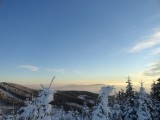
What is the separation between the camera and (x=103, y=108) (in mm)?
21219

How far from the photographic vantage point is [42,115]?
17.7m

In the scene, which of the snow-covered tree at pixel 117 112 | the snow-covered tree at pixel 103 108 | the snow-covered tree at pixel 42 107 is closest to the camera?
the snow-covered tree at pixel 42 107

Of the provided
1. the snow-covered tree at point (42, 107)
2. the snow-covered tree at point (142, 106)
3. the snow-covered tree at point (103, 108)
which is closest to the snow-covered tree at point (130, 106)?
the snow-covered tree at point (142, 106)

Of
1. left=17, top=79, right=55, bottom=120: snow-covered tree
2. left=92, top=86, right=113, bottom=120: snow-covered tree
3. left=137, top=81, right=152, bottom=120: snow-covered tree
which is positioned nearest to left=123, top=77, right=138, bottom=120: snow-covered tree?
left=137, top=81, right=152, bottom=120: snow-covered tree

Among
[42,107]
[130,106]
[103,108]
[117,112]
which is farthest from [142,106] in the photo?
[42,107]

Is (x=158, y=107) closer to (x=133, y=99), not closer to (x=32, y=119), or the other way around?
(x=133, y=99)

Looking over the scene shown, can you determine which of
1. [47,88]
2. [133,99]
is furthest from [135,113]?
[47,88]

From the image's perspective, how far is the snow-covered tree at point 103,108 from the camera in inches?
829

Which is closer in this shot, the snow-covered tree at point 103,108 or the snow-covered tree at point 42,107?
the snow-covered tree at point 42,107

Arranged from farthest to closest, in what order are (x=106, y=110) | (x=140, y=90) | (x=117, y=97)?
(x=117, y=97)
(x=140, y=90)
(x=106, y=110)

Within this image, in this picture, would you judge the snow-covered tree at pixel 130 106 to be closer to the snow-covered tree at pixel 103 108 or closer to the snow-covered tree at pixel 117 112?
the snow-covered tree at pixel 117 112

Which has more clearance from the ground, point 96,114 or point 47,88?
point 47,88

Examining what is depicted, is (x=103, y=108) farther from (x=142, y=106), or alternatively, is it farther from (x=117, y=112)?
(x=117, y=112)

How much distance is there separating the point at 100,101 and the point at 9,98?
168m
